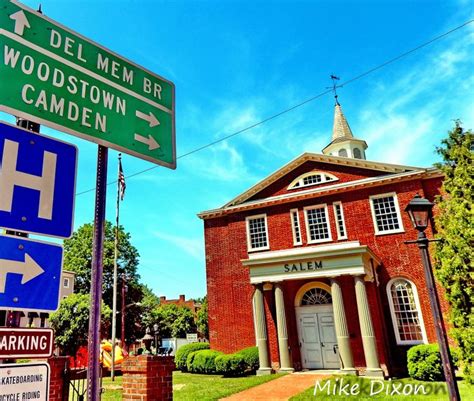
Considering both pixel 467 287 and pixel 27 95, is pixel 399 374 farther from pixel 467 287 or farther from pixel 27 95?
pixel 27 95

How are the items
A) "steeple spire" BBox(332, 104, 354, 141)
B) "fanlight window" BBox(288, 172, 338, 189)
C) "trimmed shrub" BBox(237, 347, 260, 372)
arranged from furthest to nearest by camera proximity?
"steeple spire" BBox(332, 104, 354, 141) < "fanlight window" BBox(288, 172, 338, 189) < "trimmed shrub" BBox(237, 347, 260, 372)

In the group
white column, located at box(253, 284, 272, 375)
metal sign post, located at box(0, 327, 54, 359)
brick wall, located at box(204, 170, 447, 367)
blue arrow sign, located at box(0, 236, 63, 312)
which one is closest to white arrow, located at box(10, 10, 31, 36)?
blue arrow sign, located at box(0, 236, 63, 312)

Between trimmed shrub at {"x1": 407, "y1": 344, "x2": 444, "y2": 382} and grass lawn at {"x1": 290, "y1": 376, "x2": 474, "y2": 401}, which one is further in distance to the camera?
trimmed shrub at {"x1": 407, "y1": 344, "x2": 444, "y2": 382}

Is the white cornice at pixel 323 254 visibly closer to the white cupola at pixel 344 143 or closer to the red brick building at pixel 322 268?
the red brick building at pixel 322 268

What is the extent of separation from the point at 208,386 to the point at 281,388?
3.05m

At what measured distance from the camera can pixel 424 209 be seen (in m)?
7.46

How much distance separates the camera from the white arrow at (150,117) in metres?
2.87

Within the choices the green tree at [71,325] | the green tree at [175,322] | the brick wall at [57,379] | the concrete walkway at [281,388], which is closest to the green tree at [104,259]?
the green tree at [71,325]

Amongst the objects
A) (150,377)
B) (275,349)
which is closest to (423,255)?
(150,377)

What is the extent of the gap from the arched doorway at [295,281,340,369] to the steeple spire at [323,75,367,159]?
36.4 ft

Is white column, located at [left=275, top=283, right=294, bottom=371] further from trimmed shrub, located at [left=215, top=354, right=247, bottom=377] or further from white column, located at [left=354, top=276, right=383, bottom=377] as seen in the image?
white column, located at [left=354, top=276, right=383, bottom=377]

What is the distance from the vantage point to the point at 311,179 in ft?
71.7

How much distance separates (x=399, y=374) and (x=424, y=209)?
1281cm

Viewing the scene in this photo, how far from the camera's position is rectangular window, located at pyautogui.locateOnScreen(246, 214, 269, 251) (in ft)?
72.3
